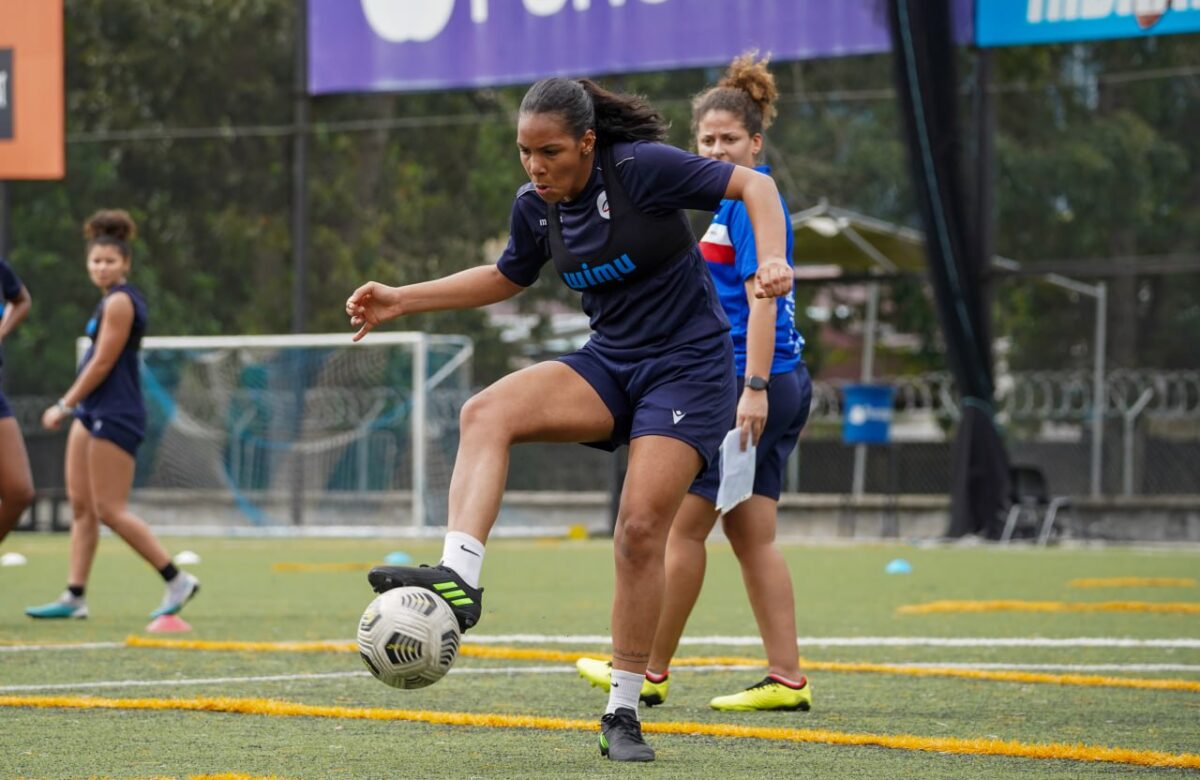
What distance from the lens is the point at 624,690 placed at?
15.6 ft

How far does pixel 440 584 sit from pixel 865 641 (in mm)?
4069

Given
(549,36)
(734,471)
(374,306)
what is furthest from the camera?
(549,36)

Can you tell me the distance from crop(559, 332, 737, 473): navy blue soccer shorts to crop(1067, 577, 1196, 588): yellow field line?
23.5 feet

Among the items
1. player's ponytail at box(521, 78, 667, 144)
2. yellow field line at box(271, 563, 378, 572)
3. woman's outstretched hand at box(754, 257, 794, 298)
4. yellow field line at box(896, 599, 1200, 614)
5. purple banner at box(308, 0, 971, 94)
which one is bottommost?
yellow field line at box(271, 563, 378, 572)

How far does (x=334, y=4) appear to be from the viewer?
19969 millimetres

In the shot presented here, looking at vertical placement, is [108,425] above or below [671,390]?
below

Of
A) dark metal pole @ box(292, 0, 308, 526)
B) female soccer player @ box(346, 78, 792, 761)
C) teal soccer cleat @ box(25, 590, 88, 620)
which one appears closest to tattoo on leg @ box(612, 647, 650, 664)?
female soccer player @ box(346, 78, 792, 761)

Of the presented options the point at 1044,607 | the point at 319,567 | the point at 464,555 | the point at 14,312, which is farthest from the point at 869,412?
the point at 464,555

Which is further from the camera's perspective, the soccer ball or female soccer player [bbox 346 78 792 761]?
female soccer player [bbox 346 78 792 761]

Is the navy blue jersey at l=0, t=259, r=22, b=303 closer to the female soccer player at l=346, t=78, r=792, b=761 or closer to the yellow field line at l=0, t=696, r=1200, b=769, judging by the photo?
the yellow field line at l=0, t=696, r=1200, b=769

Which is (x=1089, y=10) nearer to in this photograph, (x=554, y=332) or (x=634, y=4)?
(x=634, y=4)

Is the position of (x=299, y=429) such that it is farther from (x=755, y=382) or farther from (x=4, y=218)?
(x=755, y=382)

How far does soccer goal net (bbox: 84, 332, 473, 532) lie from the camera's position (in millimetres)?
19812

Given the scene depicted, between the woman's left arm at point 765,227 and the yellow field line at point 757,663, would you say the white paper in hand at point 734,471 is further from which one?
the yellow field line at point 757,663
